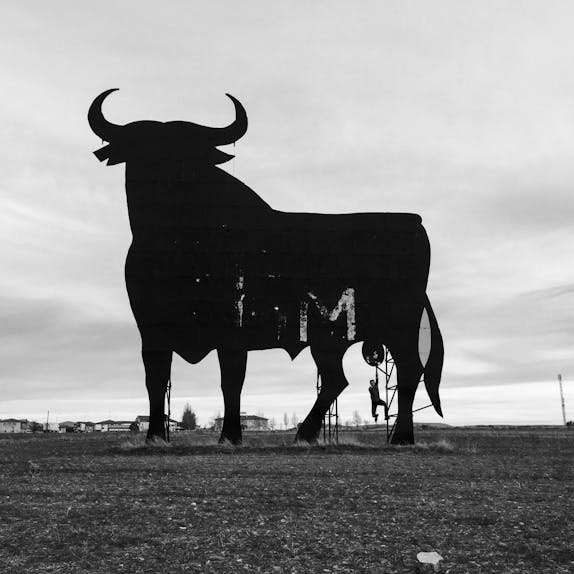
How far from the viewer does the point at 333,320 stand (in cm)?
1634

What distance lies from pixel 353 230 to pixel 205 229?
3.57m

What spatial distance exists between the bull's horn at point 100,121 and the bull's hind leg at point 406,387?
336 inches

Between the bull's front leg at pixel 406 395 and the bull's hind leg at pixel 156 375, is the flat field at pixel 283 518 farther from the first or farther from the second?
the bull's front leg at pixel 406 395

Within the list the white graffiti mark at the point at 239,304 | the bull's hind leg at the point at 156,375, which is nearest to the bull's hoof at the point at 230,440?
the bull's hind leg at the point at 156,375

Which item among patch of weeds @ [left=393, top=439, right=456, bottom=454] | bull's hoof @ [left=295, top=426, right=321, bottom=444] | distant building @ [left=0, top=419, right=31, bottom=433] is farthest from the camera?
distant building @ [left=0, top=419, right=31, bottom=433]

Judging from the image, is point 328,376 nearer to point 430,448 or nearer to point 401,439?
point 401,439

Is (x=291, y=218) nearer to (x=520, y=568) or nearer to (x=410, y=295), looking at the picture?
(x=410, y=295)

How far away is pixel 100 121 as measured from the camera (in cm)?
1627

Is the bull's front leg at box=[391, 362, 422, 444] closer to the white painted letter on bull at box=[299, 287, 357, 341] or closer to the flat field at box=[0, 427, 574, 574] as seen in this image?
the white painted letter on bull at box=[299, 287, 357, 341]

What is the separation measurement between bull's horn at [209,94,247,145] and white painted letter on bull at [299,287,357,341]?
4.06 m

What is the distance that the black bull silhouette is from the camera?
16109 mm

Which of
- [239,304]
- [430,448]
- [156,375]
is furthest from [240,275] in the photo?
[430,448]

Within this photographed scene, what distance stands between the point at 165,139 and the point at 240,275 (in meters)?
3.75

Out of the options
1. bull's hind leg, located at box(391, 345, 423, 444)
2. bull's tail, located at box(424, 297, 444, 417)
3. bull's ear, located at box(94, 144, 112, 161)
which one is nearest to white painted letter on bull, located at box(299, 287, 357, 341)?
bull's hind leg, located at box(391, 345, 423, 444)
